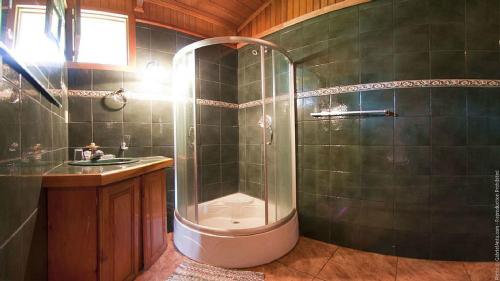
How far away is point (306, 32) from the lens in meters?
2.26

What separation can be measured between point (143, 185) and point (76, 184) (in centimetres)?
50

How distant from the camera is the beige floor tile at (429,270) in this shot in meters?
1.62

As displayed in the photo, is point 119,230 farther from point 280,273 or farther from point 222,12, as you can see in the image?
point 222,12

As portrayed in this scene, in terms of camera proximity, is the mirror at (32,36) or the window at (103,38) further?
the window at (103,38)

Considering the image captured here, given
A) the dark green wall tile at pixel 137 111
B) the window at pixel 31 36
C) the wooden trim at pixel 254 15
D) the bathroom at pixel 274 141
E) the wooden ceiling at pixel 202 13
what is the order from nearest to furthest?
1. the window at pixel 31 36
2. the bathroom at pixel 274 141
3. the dark green wall tile at pixel 137 111
4. the wooden ceiling at pixel 202 13
5. the wooden trim at pixel 254 15

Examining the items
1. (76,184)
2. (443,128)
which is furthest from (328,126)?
(76,184)

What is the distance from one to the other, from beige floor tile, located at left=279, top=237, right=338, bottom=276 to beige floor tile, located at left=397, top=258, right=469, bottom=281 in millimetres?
542

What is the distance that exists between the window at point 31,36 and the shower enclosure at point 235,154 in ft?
3.78

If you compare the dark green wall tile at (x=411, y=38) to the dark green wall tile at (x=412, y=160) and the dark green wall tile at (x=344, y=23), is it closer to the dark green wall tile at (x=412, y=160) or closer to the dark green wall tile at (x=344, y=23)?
the dark green wall tile at (x=344, y=23)

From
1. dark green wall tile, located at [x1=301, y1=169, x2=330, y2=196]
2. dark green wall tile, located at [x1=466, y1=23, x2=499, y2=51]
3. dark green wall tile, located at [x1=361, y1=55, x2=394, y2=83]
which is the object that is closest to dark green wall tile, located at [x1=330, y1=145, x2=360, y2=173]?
dark green wall tile, located at [x1=301, y1=169, x2=330, y2=196]

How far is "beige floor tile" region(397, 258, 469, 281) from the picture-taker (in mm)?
1615

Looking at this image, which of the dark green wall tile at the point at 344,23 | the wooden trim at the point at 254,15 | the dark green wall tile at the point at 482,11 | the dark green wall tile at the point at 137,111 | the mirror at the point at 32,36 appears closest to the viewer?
the mirror at the point at 32,36

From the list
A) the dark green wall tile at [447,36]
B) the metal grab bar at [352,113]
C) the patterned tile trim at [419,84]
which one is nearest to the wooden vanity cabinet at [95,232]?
the metal grab bar at [352,113]

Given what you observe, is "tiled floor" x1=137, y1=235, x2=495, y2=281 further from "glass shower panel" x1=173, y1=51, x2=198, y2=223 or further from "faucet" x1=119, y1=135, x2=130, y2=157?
"faucet" x1=119, y1=135, x2=130, y2=157
